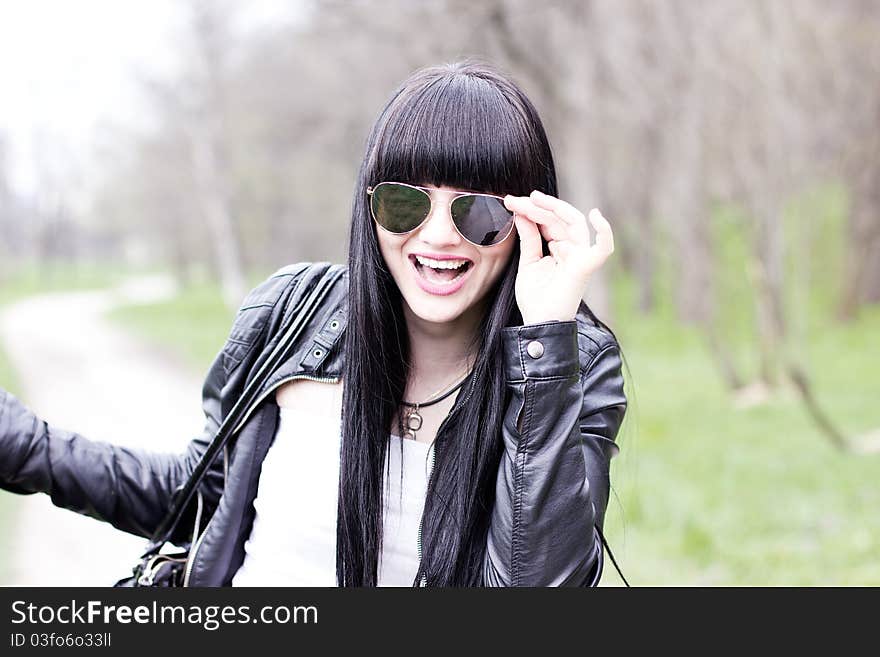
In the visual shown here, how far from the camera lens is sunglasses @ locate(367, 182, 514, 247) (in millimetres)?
1710

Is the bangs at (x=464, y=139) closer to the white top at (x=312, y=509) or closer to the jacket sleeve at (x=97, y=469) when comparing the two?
the white top at (x=312, y=509)

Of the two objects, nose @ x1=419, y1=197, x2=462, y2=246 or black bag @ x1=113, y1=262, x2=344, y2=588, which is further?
black bag @ x1=113, y1=262, x2=344, y2=588

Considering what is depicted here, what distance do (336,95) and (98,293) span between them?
23.6 m

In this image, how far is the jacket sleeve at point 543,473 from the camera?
1.59 metres

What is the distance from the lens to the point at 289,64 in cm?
1927

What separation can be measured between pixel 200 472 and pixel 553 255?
86 cm

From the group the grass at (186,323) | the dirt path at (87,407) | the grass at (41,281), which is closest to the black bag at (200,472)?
the dirt path at (87,407)

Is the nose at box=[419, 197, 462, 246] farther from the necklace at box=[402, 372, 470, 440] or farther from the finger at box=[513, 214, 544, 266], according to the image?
the necklace at box=[402, 372, 470, 440]

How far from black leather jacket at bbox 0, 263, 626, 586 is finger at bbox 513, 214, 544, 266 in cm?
14

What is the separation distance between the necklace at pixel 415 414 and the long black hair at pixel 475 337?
0.04 meters

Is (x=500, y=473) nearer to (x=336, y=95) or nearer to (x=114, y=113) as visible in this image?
(x=336, y=95)

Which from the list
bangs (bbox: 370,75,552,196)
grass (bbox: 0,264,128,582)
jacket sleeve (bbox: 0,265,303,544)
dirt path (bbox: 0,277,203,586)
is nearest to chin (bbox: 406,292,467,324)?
bangs (bbox: 370,75,552,196)

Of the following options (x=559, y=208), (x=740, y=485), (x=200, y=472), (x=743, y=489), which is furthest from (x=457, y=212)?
(x=740, y=485)

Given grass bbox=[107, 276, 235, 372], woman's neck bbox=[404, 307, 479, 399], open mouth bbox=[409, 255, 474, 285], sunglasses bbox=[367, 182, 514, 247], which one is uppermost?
sunglasses bbox=[367, 182, 514, 247]
